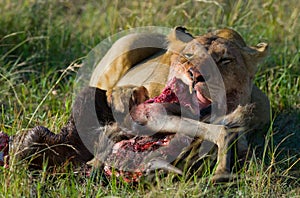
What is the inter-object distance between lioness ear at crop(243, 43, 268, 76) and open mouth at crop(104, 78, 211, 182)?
0.58 metres

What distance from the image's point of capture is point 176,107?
3.87 meters

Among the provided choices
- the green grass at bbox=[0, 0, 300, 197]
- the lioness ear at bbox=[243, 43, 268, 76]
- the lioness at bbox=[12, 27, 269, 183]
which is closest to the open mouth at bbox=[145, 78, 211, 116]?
the lioness at bbox=[12, 27, 269, 183]

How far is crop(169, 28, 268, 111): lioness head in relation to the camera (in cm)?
398

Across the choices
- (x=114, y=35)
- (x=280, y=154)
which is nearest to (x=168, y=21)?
(x=114, y=35)

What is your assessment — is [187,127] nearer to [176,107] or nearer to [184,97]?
[176,107]

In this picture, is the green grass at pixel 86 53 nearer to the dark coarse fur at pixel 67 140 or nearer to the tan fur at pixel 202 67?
the dark coarse fur at pixel 67 140

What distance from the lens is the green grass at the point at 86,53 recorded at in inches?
141

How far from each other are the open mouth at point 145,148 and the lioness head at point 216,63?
0.25ft

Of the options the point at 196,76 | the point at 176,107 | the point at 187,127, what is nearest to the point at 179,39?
the point at 196,76

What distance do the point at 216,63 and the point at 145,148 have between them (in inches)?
30.5

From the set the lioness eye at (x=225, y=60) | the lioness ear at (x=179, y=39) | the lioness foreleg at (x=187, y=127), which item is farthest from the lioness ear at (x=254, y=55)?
the lioness foreleg at (x=187, y=127)

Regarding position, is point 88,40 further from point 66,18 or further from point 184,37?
point 184,37

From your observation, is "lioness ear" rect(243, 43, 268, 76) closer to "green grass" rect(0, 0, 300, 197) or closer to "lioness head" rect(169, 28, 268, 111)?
"lioness head" rect(169, 28, 268, 111)

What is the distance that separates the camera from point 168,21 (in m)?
6.05
